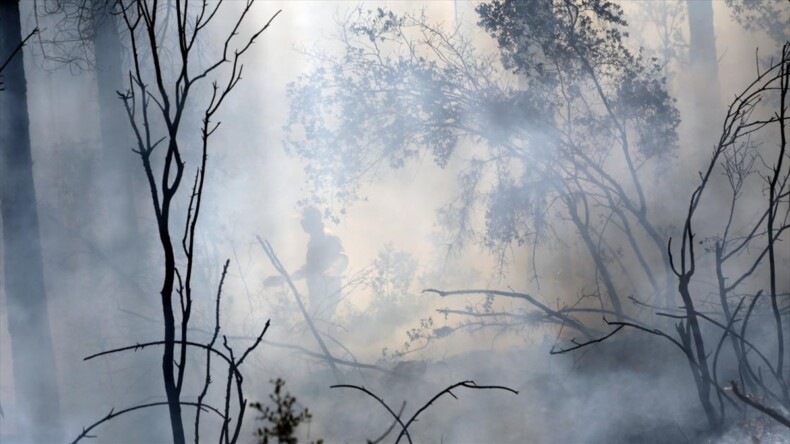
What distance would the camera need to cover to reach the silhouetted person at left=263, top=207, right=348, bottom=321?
8.05m

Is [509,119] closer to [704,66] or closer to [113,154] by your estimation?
[704,66]

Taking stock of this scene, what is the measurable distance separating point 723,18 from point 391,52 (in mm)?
4162

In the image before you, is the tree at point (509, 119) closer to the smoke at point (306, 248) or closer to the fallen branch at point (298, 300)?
the smoke at point (306, 248)

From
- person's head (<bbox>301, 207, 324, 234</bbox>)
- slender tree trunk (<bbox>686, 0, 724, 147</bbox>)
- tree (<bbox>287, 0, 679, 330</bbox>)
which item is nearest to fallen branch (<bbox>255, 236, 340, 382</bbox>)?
person's head (<bbox>301, 207, 324, 234</bbox>)

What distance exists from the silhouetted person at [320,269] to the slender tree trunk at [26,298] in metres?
2.25

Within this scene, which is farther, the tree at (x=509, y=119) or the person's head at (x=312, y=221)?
the person's head at (x=312, y=221)

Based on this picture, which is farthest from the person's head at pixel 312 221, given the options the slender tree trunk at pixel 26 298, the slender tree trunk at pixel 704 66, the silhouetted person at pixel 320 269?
the slender tree trunk at pixel 704 66

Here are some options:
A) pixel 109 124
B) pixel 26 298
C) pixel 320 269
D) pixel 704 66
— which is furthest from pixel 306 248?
pixel 704 66

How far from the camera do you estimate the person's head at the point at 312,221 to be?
8.03m

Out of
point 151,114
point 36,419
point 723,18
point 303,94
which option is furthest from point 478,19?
point 36,419

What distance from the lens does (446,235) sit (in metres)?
8.18

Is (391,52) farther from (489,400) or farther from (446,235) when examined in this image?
(489,400)

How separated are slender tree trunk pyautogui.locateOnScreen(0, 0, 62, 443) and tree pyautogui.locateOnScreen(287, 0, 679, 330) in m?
2.60

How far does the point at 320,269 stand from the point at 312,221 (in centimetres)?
53
